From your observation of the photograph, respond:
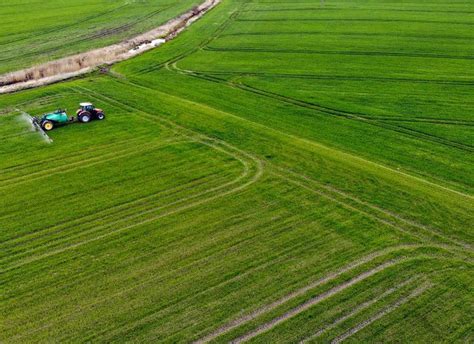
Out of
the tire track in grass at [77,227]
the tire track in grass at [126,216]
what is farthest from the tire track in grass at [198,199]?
the tire track in grass at [77,227]

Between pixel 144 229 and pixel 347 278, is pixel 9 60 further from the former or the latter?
pixel 347 278

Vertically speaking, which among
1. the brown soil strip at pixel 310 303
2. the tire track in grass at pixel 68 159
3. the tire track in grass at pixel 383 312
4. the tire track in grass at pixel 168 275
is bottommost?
the tire track in grass at pixel 383 312

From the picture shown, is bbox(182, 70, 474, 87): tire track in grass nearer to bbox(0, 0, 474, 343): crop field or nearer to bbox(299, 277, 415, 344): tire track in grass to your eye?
bbox(0, 0, 474, 343): crop field

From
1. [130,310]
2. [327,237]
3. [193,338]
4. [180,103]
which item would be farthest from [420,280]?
[180,103]

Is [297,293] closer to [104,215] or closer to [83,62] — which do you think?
[104,215]

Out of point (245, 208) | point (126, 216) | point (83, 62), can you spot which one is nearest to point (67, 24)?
point (83, 62)

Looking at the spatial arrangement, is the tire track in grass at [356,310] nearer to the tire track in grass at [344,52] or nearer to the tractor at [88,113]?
the tractor at [88,113]

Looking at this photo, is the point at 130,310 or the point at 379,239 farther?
the point at 379,239
